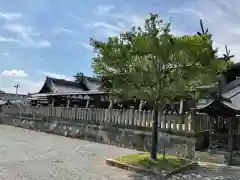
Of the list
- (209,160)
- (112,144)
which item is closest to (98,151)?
(112,144)

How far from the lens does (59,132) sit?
17750 mm

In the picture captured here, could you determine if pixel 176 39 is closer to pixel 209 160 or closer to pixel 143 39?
pixel 143 39

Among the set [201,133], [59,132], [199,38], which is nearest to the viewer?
[199,38]

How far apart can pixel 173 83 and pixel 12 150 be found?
279 inches

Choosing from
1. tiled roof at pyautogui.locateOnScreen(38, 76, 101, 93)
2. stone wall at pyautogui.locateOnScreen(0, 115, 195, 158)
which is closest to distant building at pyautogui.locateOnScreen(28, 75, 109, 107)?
tiled roof at pyautogui.locateOnScreen(38, 76, 101, 93)

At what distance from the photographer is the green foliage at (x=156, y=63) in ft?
28.0

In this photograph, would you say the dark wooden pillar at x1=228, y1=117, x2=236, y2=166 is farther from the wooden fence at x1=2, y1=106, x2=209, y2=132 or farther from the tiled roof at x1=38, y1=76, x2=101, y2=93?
the tiled roof at x1=38, y1=76, x2=101, y2=93

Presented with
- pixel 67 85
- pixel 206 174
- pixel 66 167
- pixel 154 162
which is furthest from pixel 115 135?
pixel 67 85

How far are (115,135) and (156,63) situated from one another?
5931mm

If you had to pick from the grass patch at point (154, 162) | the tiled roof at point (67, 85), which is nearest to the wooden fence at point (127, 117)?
the grass patch at point (154, 162)

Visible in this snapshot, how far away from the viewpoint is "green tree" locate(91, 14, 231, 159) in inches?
336

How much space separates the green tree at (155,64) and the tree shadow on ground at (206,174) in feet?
4.97

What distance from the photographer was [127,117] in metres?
13.5

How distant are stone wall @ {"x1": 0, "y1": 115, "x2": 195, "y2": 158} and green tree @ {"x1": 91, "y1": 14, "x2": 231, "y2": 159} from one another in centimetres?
188
